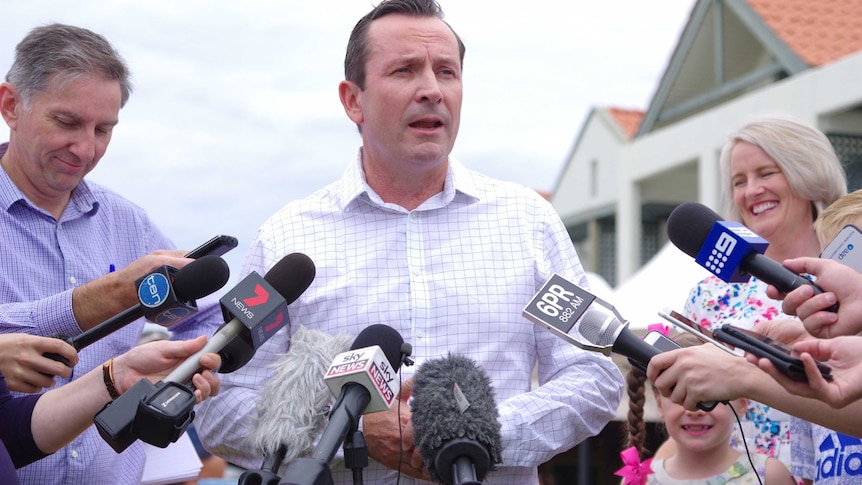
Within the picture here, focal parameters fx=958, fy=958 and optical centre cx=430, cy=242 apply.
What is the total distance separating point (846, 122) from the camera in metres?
12.8

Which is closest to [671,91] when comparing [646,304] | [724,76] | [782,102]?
[724,76]

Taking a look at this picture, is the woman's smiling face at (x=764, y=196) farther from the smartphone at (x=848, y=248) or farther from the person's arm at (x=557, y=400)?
the smartphone at (x=848, y=248)

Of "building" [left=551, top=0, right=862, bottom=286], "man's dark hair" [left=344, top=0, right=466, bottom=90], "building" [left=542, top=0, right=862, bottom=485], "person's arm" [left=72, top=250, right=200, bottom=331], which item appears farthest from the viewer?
"building" [left=551, top=0, right=862, bottom=286]

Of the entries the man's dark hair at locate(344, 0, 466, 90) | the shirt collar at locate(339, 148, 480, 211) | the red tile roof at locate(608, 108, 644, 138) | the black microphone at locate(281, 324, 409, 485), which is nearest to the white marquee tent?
the shirt collar at locate(339, 148, 480, 211)

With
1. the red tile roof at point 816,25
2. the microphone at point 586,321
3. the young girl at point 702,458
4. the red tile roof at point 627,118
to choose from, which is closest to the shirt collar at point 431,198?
the microphone at point 586,321

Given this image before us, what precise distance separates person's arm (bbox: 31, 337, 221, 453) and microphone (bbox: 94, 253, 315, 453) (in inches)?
7.7

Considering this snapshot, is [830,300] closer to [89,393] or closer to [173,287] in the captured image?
[173,287]

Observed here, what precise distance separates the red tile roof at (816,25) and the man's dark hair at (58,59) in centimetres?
1218

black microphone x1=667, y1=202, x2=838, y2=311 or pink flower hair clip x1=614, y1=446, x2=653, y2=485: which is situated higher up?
black microphone x1=667, y1=202, x2=838, y2=311

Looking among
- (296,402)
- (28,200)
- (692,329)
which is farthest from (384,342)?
(28,200)

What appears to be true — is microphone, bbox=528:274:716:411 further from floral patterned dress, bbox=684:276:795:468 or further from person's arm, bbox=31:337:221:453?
floral patterned dress, bbox=684:276:795:468

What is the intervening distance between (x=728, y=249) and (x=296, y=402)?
1.24 metres

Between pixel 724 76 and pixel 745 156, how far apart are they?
13117mm

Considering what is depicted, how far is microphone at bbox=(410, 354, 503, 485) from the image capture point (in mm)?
2352
